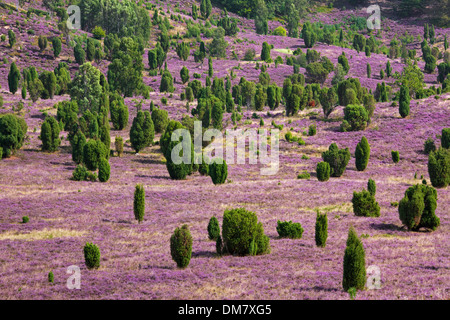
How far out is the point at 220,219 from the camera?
35312 mm

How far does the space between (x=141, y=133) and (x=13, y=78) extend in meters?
36.1

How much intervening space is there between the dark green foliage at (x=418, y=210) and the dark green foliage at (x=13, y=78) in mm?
73436

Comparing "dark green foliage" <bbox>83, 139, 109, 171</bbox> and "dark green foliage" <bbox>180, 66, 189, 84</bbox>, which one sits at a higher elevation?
"dark green foliage" <bbox>180, 66, 189, 84</bbox>

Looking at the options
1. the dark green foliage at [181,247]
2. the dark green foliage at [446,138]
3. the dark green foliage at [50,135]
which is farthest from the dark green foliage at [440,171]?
the dark green foliage at [50,135]

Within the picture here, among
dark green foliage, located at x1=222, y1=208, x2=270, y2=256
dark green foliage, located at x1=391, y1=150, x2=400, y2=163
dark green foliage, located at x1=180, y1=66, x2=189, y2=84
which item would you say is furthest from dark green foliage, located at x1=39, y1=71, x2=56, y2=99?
dark green foliage, located at x1=222, y1=208, x2=270, y2=256

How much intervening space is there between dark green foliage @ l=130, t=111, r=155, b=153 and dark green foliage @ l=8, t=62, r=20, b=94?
1351 inches

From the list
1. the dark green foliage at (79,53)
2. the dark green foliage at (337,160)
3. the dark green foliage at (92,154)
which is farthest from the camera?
the dark green foliage at (79,53)

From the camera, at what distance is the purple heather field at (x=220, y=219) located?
71.2 ft

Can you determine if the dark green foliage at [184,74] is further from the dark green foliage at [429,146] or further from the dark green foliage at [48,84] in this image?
the dark green foliage at [429,146]

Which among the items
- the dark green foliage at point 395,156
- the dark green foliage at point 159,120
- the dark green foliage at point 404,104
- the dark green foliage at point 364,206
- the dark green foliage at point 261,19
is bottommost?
the dark green foliage at point 364,206

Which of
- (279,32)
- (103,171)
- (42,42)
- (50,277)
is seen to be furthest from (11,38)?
(50,277)

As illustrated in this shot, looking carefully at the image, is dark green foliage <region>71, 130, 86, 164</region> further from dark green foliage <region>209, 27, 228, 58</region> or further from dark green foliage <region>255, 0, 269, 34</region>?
dark green foliage <region>255, 0, 269, 34</region>

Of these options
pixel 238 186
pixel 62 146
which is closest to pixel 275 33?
pixel 62 146

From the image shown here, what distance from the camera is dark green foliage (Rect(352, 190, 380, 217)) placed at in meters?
36.3
